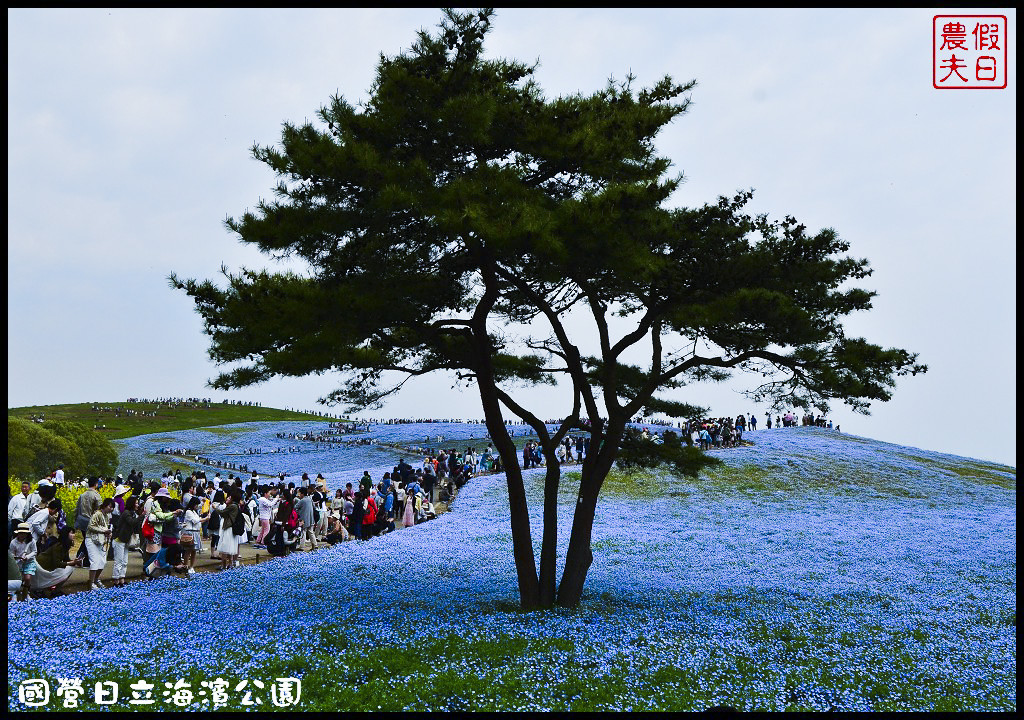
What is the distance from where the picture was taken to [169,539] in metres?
15.5

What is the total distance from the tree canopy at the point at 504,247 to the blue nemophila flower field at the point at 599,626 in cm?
260

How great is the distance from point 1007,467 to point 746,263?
44574 mm

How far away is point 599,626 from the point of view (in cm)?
1224

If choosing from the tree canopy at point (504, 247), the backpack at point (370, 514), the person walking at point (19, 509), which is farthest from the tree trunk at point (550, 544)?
the person walking at point (19, 509)

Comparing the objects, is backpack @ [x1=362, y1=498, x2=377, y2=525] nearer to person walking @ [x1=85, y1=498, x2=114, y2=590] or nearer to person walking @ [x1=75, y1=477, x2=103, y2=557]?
person walking @ [x1=75, y1=477, x2=103, y2=557]

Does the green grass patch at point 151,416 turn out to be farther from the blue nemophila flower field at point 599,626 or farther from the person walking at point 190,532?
the blue nemophila flower field at point 599,626

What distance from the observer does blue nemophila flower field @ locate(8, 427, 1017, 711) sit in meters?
9.54

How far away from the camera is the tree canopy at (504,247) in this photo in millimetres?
11469

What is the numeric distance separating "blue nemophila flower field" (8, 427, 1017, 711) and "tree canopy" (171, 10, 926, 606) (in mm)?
2604

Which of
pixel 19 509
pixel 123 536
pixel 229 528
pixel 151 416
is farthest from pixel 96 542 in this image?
pixel 151 416

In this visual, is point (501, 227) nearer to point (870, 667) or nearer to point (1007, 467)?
point (870, 667)

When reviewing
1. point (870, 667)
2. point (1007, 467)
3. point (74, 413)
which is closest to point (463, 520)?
point (870, 667)

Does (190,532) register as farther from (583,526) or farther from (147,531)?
(583,526)

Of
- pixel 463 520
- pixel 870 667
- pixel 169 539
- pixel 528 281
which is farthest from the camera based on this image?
pixel 463 520
